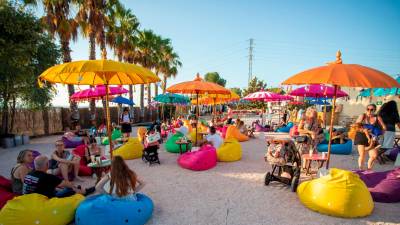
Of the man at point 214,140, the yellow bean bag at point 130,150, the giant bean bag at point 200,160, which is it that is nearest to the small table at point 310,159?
the giant bean bag at point 200,160

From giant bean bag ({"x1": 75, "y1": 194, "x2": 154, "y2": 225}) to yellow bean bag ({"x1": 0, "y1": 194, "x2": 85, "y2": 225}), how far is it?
0.24 meters

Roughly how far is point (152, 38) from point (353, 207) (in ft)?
77.3

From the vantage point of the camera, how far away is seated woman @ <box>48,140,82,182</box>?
527 centimetres

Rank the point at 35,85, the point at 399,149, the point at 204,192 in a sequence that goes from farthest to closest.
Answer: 1. the point at 35,85
2. the point at 399,149
3. the point at 204,192

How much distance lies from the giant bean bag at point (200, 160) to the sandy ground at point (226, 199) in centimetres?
17

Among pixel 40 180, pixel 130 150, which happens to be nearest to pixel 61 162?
pixel 40 180

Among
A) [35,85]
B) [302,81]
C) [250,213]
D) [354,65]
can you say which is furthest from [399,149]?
[35,85]

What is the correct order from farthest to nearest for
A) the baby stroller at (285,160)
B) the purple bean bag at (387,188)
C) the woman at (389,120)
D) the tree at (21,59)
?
the tree at (21,59), the woman at (389,120), the baby stroller at (285,160), the purple bean bag at (387,188)

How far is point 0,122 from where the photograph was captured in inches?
478

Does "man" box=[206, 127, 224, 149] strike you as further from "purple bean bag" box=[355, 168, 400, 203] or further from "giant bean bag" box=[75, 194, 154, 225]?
"giant bean bag" box=[75, 194, 154, 225]

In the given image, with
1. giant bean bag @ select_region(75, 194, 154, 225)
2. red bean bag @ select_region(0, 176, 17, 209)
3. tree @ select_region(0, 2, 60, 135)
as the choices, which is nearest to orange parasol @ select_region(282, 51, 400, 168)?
giant bean bag @ select_region(75, 194, 154, 225)

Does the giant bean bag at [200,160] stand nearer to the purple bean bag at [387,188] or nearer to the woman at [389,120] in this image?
the purple bean bag at [387,188]

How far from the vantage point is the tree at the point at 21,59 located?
9.05 meters

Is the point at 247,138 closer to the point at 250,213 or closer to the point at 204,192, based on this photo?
→ the point at 204,192
